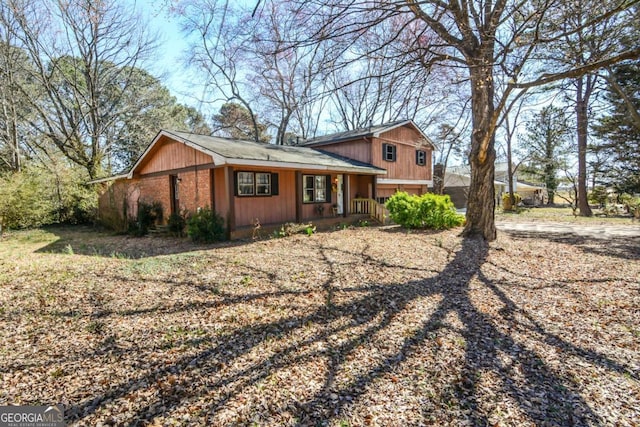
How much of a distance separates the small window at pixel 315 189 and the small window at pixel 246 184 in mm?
2632

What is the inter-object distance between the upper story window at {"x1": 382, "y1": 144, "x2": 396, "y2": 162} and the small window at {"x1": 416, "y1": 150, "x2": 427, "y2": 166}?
8.96 feet

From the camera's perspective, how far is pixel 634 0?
162 inches

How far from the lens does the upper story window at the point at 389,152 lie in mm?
16688

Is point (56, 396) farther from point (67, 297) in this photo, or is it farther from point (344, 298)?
point (344, 298)

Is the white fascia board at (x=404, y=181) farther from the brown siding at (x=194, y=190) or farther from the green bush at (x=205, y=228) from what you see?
the green bush at (x=205, y=228)

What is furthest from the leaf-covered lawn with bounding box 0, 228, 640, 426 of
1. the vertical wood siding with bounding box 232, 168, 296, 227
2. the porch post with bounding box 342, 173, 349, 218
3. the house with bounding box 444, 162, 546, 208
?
the house with bounding box 444, 162, 546, 208

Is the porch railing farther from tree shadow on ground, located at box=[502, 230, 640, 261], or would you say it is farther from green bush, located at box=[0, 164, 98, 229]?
green bush, located at box=[0, 164, 98, 229]

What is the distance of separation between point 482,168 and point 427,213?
282 cm

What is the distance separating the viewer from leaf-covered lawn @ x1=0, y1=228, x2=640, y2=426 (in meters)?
2.37

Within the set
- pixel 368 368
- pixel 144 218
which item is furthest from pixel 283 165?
pixel 368 368

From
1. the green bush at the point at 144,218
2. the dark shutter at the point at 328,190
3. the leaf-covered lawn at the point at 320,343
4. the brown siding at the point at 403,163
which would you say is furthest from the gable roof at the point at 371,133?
the leaf-covered lawn at the point at 320,343

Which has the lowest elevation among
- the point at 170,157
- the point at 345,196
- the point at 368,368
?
the point at 368,368

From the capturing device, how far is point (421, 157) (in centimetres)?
1964

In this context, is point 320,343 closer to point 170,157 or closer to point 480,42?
point 480,42
